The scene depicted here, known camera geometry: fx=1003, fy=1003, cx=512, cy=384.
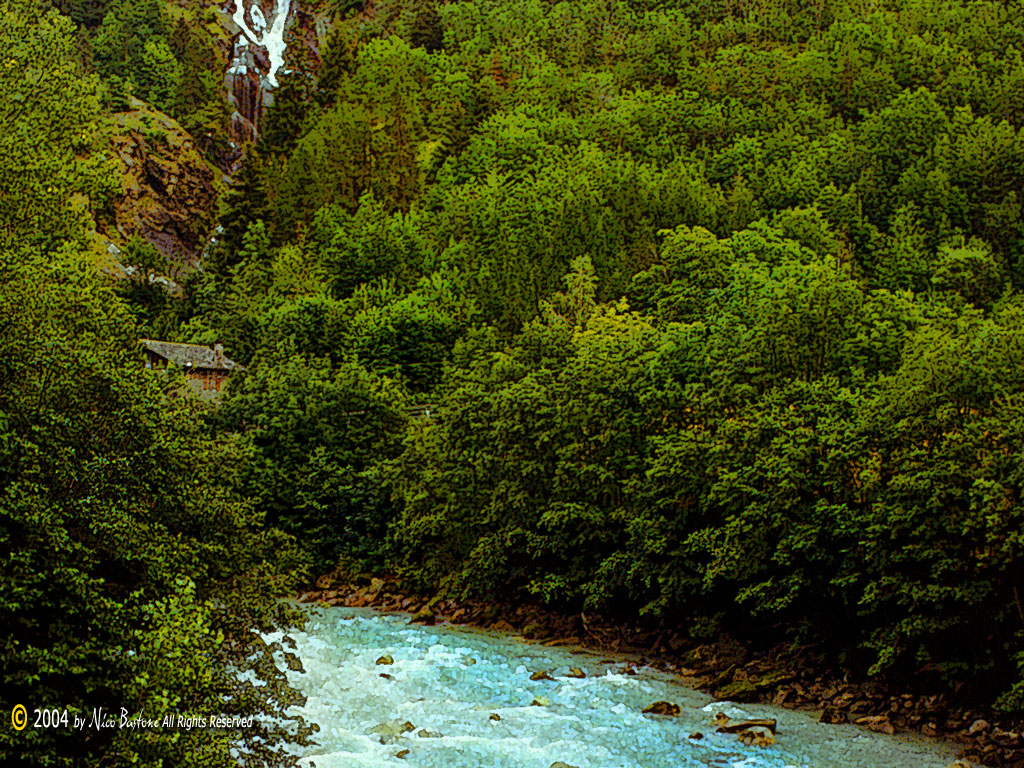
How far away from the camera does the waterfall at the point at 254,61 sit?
11575 centimetres

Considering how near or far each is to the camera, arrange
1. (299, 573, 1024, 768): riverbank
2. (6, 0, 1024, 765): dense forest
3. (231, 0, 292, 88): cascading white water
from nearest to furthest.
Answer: (6, 0, 1024, 765): dense forest
(299, 573, 1024, 768): riverbank
(231, 0, 292, 88): cascading white water

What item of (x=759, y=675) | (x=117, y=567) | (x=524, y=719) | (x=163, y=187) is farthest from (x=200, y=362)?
(x=117, y=567)

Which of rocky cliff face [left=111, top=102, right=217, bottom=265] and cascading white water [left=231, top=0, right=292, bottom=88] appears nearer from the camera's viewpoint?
rocky cliff face [left=111, top=102, right=217, bottom=265]

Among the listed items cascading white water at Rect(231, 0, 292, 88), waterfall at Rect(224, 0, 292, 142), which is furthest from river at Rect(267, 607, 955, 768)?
cascading white water at Rect(231, 0, 292, 88)

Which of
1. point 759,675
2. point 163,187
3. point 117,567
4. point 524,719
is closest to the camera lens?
point 117,567

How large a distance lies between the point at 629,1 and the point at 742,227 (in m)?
60.2

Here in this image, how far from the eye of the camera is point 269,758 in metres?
15.8

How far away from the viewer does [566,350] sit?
138 ft

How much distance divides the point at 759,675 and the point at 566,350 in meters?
16.6

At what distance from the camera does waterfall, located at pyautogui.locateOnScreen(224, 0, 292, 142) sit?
380 feet

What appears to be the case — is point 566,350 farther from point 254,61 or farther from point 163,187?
point 254,61

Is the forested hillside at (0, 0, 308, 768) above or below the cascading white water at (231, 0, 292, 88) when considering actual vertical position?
below

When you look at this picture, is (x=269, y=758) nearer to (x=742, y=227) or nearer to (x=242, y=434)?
(x=242, y=434)

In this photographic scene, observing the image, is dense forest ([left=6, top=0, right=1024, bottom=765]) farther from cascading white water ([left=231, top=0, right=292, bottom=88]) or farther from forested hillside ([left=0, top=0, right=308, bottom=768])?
cascading white water ([left=231, top=0, right=292, bottom=88])
